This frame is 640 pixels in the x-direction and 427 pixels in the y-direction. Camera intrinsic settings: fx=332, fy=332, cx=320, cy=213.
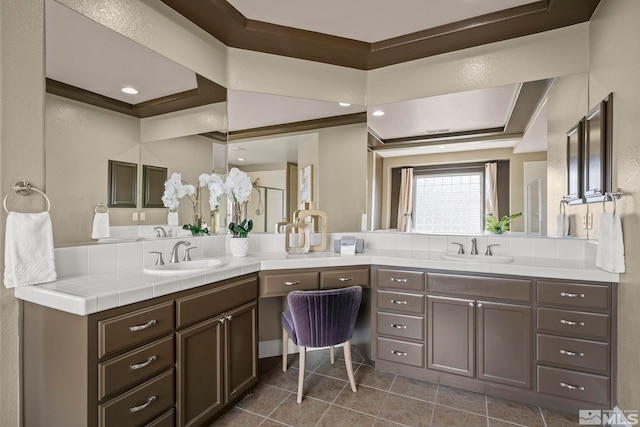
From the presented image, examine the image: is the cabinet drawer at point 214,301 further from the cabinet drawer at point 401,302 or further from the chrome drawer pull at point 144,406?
the cabinet drawer at point 401,302

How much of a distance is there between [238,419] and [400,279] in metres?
1.35

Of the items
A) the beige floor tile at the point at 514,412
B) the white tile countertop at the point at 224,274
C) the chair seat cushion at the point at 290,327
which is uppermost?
the white tile countertop at the point at 224,274

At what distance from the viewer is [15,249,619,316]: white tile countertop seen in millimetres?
1317

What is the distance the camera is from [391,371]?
8.05ft

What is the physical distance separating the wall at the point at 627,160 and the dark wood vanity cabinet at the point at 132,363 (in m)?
2.11

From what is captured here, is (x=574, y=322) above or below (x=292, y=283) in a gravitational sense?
below

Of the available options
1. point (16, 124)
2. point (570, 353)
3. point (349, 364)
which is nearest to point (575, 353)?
point (570, 353)

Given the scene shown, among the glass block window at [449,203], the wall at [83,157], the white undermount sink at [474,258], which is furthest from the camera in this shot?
the glass block window at [449,203]

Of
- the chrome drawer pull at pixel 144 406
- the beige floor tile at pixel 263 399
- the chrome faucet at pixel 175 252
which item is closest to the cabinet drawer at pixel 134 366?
the chrome drawer pull at pixel 144 406

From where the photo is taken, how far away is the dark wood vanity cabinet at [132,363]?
128 centimetres

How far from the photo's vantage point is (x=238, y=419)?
1.92 meters

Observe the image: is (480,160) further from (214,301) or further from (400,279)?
(214,301)

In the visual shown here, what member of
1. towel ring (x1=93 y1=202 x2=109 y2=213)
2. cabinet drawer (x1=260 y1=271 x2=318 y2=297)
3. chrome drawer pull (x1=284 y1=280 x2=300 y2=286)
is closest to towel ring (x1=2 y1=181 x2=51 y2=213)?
towel ring (x1=93 y1=202 x2=109 y2=213)

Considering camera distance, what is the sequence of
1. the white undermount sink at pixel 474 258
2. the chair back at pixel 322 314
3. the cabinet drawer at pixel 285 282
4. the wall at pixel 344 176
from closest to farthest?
the chair back at pixel 322 314 < the cabinet drawer at pixel 285 282 < the white undermount sink at pixel 474 258 < the wall at pixel 344 176
